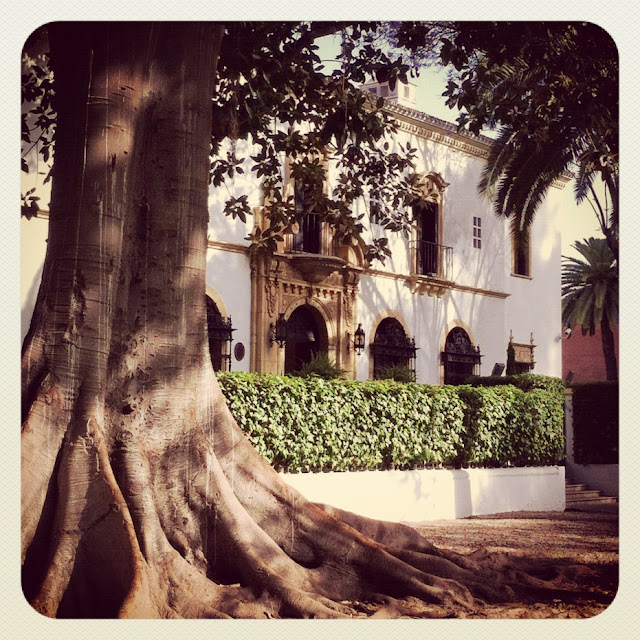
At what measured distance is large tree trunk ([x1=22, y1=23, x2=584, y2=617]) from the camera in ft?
18.9

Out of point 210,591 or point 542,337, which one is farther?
point 542,337

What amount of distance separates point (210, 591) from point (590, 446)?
3.34m

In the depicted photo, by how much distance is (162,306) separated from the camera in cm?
609

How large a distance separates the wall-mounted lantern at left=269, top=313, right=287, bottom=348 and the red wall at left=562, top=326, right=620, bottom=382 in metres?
1.95

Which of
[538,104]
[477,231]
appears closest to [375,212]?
[477,231]

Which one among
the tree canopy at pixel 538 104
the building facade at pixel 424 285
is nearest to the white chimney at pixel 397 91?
the building facade at pixel 424 285

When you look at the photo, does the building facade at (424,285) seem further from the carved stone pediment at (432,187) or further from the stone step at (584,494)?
the stone step at (584,494)

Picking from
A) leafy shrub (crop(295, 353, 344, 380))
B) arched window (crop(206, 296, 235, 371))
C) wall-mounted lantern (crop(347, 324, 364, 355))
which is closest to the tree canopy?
wall-mounted lantern (crop(347, 324, 364, 355))

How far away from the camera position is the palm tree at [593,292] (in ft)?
21.4

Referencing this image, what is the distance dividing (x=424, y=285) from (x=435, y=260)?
0.20 metres

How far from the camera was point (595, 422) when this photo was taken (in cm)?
748
